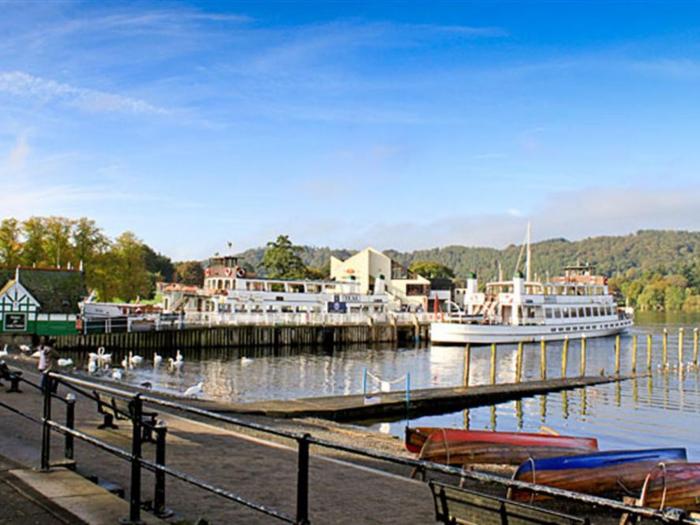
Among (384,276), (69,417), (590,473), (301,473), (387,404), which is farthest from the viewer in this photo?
(384,276)

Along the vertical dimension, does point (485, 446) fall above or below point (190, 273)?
below

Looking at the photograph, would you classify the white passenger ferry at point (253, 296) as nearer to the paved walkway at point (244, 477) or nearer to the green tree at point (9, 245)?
the green tree at point (9, 245)

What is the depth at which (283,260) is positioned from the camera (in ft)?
380

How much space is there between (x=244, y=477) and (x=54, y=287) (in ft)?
140

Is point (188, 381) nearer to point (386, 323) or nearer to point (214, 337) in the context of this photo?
point (214, 337)

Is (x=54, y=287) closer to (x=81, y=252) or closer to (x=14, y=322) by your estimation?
(x=14, y=322)

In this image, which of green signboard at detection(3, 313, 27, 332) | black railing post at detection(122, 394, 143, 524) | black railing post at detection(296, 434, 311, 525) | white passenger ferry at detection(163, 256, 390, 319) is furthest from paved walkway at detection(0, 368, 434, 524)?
white passenger ferry at detection(163, 256, 390, 319)

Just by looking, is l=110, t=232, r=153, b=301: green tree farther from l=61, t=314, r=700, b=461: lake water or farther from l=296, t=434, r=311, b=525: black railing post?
l=296, t=434, r=311, b=525: black railing post

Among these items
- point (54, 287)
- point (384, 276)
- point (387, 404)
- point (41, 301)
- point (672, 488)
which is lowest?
point (387, 404)

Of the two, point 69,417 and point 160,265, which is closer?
point 69,417

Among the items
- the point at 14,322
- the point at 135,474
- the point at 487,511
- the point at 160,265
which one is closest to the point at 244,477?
the point at 135,474

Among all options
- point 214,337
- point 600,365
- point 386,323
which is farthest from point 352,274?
point 600,365

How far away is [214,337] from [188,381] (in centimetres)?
2186

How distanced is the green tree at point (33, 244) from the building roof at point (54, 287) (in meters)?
18.1
